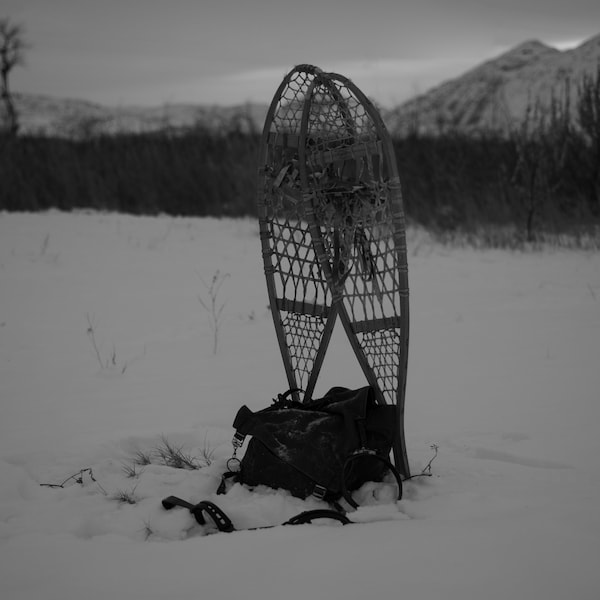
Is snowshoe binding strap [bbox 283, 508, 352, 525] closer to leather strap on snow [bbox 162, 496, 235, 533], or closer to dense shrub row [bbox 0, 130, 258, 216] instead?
leather strap on snow [bbox 162, 496, 235, 533]

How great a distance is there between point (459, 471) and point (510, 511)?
17.9 inches

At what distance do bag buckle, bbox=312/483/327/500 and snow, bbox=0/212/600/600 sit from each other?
4 cm

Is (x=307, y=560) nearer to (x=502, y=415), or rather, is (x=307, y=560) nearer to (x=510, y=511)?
(x=510, y=511)

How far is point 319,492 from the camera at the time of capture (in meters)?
2.34

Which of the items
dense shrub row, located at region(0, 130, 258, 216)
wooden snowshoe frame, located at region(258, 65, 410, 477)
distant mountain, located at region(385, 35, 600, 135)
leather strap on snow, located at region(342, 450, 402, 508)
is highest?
distant mountain, located at region(385, 35, 600, 135)

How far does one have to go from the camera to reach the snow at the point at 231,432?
1831 mm

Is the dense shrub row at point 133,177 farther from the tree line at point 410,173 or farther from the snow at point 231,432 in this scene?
the snow at point 231,432

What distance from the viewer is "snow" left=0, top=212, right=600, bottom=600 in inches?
72.1

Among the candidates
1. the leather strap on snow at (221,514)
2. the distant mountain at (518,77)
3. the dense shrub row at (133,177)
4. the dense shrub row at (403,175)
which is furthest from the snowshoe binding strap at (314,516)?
the distant mountain at (518,77)

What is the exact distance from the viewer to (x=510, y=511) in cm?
215

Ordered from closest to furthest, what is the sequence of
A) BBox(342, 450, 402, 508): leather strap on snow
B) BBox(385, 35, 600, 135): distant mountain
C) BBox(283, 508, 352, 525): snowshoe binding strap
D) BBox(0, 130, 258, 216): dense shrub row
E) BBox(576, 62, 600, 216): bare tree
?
BBox(283, 508, 352, 525): snowshoe binding strap, BBox(342, 450, 402, 508): leather strap on snow, BBox(576, 62, 600, 216): bare tree, BBox(0, 130, 258, 216): dense shrub row, BBox(385, 35, 600, 135): distant mountain

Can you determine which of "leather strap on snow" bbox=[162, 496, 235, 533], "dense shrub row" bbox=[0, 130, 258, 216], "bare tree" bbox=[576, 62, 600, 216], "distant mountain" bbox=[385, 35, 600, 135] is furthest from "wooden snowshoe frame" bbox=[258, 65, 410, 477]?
"distant mountain" bbox=[385, 35, 600, 135]

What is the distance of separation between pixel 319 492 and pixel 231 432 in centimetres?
98

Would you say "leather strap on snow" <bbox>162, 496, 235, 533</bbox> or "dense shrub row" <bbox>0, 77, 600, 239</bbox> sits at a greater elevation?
"dense shrub row" <bbox>0, 77, 600, 239</bbox>
